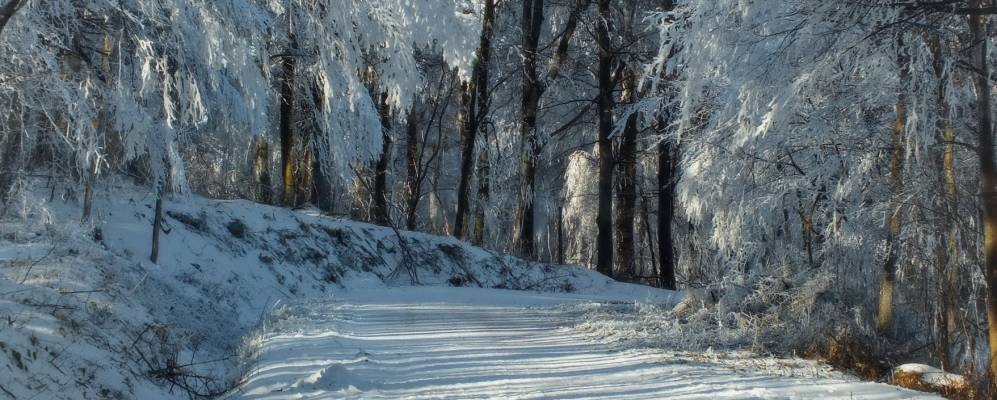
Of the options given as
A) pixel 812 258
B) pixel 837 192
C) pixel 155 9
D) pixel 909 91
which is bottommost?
pixel 812 258

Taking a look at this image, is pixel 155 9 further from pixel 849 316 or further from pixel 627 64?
pixel 627 64

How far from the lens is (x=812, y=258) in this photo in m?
11.0

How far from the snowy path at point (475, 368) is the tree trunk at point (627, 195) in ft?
43.0

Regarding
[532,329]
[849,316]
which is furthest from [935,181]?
[532,329]

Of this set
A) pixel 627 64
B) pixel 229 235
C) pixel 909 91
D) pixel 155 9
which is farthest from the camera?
pixel 627 64

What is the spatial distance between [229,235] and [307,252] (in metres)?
2.10

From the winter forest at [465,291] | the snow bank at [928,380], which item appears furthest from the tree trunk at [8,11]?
the snow bank at [928,380]

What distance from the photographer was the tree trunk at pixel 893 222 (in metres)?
9.45

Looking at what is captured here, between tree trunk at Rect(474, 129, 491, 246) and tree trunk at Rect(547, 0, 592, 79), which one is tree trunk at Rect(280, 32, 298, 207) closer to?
tree trunk at Rect(474, 129, 491, 246)

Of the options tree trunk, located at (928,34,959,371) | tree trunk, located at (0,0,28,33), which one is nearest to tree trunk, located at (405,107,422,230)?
tree trunk, located at (928,34,959,371)

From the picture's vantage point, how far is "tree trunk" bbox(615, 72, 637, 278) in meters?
23.5

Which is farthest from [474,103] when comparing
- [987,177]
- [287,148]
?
[987,177]

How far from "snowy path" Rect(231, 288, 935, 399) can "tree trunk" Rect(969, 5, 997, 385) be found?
1112mm

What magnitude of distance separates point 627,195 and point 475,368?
17089mm
